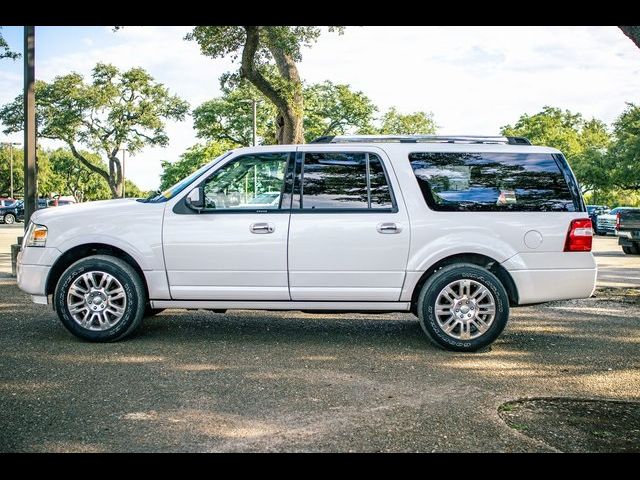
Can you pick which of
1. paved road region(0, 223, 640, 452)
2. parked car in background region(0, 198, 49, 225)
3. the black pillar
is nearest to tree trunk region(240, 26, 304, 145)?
the black pillar

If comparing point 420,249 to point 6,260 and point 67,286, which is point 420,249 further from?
point 6,260

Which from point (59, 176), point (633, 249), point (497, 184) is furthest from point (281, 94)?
point (59, 176)

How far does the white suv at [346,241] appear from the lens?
6461mm

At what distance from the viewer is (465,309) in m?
6.42

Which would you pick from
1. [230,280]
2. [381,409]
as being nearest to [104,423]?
[381,409]

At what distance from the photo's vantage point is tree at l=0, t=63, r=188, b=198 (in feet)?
157

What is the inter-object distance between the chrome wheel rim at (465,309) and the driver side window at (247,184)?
5.95 ft

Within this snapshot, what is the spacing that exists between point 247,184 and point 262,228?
54 cm

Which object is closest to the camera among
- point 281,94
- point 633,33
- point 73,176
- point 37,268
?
point 37,268

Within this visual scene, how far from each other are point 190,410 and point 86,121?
48.2 m

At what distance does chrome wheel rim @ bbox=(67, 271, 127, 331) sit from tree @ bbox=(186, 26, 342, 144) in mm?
10143

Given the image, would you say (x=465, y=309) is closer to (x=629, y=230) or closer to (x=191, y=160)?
(x=629, y=230)

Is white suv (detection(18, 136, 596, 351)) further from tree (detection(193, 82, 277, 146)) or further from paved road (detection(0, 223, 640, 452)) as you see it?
tree (detection(193, 82, 277, 146))

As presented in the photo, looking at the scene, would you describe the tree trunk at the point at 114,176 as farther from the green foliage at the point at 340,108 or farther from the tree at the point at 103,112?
the green foliage at the point at 340,108
